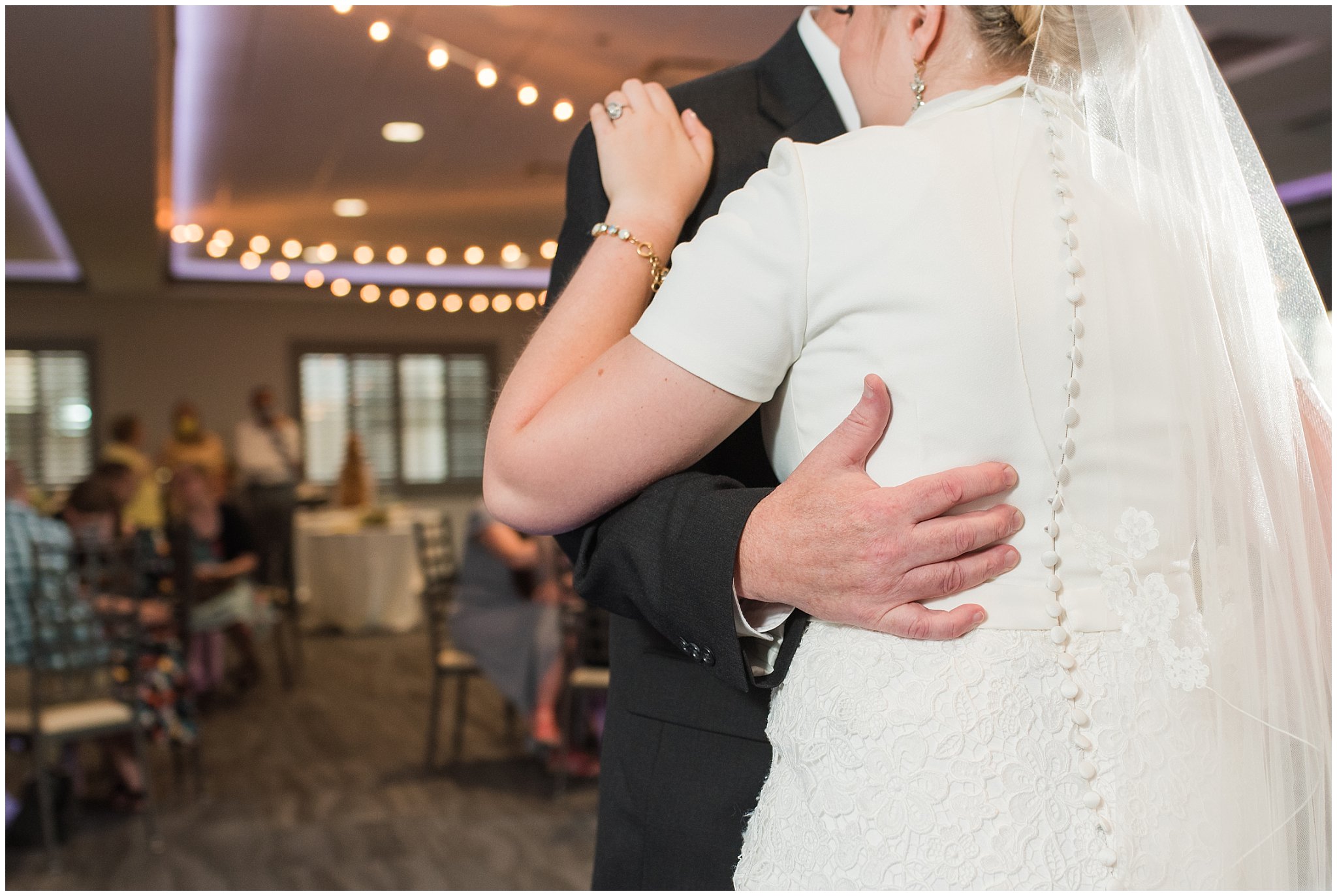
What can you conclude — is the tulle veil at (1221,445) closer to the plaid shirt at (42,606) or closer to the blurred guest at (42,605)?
the blurred guest at (42,605)

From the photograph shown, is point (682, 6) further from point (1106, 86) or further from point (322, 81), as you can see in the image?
point (1106, 86)

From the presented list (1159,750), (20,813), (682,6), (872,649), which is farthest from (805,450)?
(20,813)

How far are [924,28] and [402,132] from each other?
5706 millimetres

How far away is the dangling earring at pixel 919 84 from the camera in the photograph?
3.13 feet

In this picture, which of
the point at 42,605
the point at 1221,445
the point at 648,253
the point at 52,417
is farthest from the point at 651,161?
the point at 52,417

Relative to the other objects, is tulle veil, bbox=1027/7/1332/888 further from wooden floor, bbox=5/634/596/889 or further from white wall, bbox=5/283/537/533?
white wall, bbox=5/283/537/533

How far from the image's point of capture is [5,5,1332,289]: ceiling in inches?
171

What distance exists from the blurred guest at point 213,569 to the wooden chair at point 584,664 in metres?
2.55

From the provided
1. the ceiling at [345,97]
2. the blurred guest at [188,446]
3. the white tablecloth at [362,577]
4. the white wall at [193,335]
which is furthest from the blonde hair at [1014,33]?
the white wall at [193,335]

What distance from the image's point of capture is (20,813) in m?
4.09

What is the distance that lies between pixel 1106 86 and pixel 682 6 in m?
3.61

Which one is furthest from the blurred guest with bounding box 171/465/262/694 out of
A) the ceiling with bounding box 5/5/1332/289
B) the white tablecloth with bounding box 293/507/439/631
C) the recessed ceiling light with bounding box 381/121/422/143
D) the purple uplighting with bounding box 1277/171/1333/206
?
the purple uplighting with bounding box 1277/171/1333/206

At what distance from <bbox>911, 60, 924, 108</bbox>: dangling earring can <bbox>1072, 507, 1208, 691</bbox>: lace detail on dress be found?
40 cm

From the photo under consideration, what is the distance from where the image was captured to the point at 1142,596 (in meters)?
0.86
